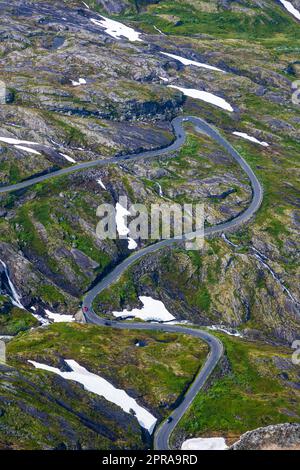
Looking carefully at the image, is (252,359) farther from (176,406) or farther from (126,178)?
(126,178)

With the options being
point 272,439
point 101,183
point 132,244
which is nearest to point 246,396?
point 272,439

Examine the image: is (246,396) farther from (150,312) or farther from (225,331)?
(150,312)

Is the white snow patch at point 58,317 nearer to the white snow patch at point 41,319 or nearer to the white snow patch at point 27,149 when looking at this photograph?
the white snow patch at point 41,319

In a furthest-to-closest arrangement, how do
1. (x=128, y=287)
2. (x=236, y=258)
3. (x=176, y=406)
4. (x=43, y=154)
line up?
1. (x=43, y=154)
2. (x=236, y=258)
3. (x=128, y=287)
4. (x=176, y=406)

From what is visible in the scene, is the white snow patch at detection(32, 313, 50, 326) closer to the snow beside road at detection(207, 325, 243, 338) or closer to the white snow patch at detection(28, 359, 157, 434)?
the white snow patch at detection(28, 359, 157, 434)
